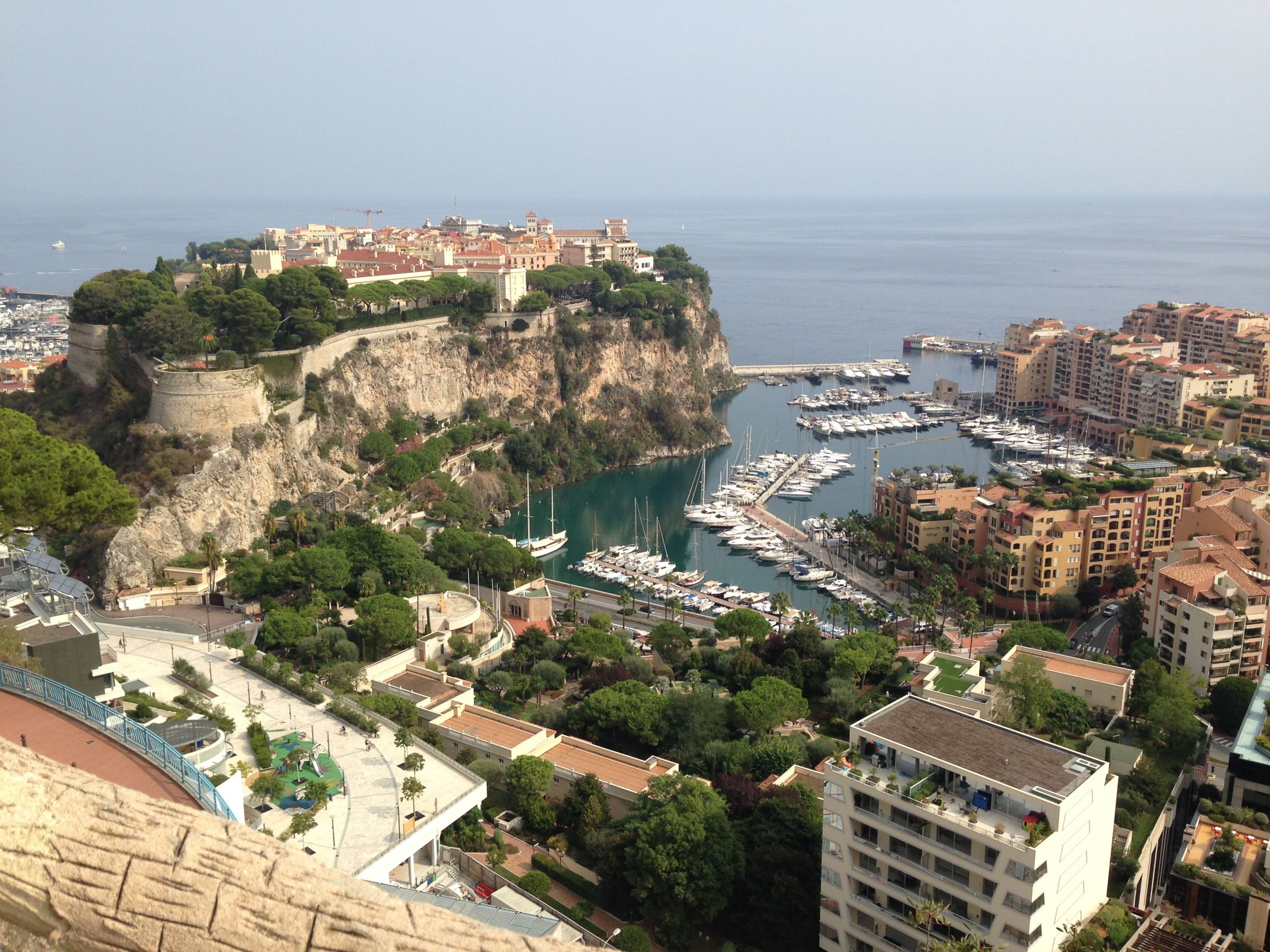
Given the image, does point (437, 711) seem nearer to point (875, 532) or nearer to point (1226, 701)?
point (1226, 701)

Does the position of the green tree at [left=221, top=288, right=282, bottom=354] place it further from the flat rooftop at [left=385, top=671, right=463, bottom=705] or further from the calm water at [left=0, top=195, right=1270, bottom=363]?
the calm water at [left=0, top=195, right=1270, bottom=363]

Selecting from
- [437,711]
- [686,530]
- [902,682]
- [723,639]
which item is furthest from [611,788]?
[686,530]

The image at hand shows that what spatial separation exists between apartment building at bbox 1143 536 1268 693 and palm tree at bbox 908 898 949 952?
31.3 feet

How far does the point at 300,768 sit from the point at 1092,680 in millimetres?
10666

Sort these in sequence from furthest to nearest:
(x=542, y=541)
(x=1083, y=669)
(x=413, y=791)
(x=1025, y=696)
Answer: (x=542, y=541)
(x=1083, y=669)
(x=1025, y=696)
(x=413, y=791)

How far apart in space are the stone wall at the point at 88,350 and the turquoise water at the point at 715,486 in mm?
10422

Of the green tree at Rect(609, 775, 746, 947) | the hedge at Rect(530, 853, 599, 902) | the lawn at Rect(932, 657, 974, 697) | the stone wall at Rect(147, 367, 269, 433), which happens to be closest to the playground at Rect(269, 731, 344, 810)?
the hedge at Rect(530, 853, 599, 902)

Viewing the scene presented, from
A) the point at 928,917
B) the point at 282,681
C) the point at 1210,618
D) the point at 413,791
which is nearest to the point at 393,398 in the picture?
the point at 282,681

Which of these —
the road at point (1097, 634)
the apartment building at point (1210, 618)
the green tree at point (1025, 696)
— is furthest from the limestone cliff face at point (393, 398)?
the apartment building at point (1210, 618)

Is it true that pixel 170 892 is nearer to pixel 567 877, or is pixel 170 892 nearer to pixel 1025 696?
pixel 567 877

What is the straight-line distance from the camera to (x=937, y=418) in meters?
40.6

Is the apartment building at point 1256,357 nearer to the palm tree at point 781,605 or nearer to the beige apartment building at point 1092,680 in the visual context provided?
the palm tree at point 781,605

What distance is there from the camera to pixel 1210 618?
15797 mm

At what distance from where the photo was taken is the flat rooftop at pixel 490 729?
13.1 meters
